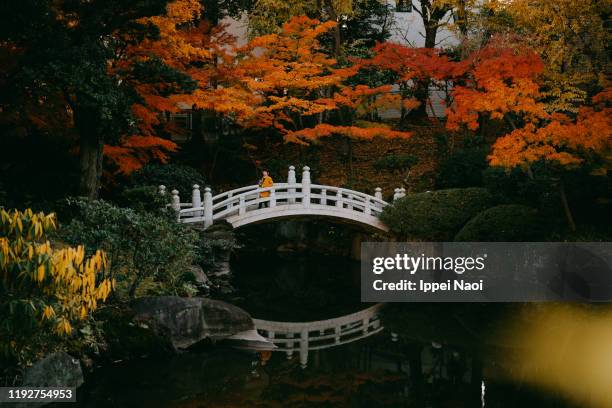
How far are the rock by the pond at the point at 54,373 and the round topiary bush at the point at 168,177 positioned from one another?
10.8 metres

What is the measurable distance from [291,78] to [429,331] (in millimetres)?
10000

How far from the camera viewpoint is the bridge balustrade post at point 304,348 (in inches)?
529

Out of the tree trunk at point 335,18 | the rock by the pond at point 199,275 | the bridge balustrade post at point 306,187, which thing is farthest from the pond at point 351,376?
the tree trunk at point 335,18

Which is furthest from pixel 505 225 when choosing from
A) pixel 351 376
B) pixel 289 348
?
pixel 351 376

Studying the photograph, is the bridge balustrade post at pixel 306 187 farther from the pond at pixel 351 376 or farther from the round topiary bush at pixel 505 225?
the round topiary bush at pixel 505 225

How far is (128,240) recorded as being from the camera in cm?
1333

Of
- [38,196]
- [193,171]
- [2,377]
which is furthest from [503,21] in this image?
[2,377]

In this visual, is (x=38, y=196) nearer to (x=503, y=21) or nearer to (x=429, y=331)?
(x=429, y=331)

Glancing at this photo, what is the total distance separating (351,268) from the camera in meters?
22.0

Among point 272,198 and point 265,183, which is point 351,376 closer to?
point 272,198

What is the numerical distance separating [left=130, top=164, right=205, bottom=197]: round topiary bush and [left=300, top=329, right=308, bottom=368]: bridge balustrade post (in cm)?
793

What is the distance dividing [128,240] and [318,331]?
488cm

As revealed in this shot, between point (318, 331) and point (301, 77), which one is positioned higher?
point (301, 77)

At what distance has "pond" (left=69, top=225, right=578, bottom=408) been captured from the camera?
11.4 metres
